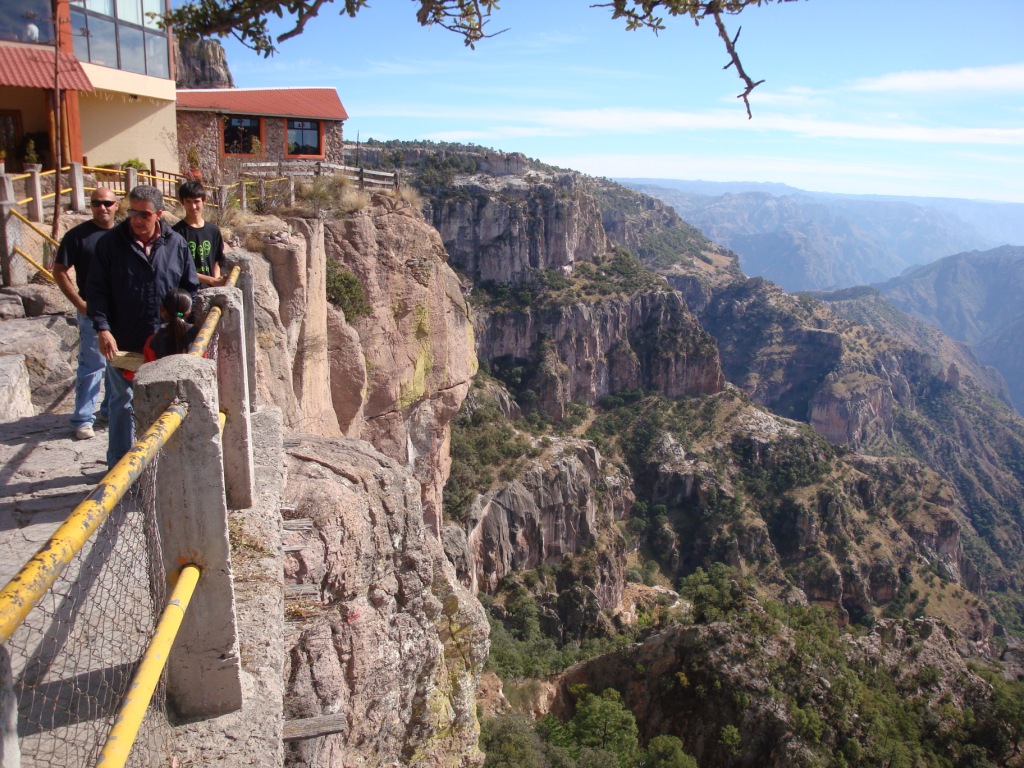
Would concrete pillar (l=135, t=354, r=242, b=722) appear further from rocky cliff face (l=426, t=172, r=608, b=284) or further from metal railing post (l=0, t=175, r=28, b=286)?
rocky cliff face (l=426, t=172, r=608, b=284)

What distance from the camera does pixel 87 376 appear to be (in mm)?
5641

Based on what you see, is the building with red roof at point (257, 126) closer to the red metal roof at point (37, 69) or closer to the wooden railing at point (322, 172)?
the wooden railing at point (322, 172)

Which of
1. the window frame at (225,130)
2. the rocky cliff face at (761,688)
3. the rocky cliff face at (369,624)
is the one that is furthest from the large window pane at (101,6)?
the rocky cliff face at (761,688)

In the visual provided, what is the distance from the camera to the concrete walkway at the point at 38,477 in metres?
3.97

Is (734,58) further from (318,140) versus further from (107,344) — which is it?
(318,140)

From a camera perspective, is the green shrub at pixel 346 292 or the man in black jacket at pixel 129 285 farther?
the green shrub at pixel 346 292

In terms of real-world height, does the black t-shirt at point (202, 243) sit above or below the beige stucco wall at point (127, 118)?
below

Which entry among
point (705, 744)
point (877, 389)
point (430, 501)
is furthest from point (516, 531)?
point (877, 389)

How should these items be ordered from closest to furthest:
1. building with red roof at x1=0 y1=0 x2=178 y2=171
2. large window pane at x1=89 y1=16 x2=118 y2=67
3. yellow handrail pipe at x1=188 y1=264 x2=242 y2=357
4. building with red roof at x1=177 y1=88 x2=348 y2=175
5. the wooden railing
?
yellow handrail pipe at x1=188 y1=264 x2=242 y2=357
building with red roof at x1=0 y1=0 x2=178 y2=171
large window pane at x1=89 y1=16 x2=118 y2=67
the wooden railing
building with red roof at x1=177 y1=88 x2=348 y2=175

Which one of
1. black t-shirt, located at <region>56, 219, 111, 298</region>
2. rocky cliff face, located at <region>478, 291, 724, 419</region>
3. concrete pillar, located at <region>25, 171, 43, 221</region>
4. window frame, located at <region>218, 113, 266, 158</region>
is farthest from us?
rocky cliff face, located at <region>478, 291, 724, 419</region>

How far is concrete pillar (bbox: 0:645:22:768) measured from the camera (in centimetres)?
172

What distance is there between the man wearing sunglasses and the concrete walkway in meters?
0.24

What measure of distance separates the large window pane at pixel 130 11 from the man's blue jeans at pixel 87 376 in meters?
15.0

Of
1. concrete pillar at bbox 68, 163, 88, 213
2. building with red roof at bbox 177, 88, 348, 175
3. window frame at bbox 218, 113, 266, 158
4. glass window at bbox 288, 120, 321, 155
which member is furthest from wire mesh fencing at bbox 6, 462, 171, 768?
glass window at bbox 288, 120, 321, 155
